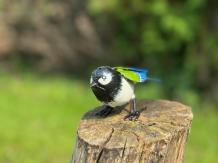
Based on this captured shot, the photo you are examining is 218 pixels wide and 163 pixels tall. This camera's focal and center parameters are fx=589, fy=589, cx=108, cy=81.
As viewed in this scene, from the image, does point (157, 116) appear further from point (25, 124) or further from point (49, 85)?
point (49, 85)

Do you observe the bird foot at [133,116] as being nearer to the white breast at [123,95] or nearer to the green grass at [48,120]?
the white breast at [123,95]

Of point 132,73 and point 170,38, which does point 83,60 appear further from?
point 132,73

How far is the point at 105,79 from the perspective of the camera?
4004mm

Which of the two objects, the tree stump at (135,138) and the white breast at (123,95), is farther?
the white breast at (123,95)

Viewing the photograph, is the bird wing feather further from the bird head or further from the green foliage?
the green foliage

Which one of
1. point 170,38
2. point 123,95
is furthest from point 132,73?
point 170,38

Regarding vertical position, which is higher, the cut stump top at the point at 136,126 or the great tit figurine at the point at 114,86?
the great tit figurine at the point at 114,86

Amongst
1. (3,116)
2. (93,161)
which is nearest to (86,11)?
(3,116)

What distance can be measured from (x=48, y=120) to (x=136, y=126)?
4246 mm

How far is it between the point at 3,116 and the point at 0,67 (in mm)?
2410

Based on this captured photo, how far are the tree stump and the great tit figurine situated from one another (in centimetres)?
10

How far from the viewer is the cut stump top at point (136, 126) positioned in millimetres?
3770

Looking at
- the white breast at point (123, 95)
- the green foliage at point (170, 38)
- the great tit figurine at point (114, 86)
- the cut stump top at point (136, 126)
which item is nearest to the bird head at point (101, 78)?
the great tit figurine at point (114, 86)

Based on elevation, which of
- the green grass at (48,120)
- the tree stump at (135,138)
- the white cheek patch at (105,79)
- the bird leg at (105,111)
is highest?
the white cheek patch at (105,79)
